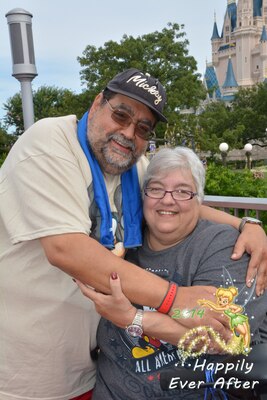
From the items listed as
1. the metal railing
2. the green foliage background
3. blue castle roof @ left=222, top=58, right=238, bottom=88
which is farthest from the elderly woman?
blue castle roof @ left=222, top=58, right=238, bottom=88

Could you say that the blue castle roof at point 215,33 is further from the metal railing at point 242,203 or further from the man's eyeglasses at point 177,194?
the man's eyeglasses at point 177,194

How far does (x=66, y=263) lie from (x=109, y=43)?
33.1 metres

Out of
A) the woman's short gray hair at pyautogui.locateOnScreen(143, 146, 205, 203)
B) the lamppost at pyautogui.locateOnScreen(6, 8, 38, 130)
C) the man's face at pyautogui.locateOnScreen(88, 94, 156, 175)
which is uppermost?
the lamppost at pyautogui.locateOnScreen(6, 8, 38, 130)

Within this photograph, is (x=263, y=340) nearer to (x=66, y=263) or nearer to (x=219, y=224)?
(x=219, y=224)

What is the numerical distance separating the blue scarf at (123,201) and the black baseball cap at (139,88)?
218 millimetres

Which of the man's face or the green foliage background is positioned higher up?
the man's face

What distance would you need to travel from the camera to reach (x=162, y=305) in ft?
5.27

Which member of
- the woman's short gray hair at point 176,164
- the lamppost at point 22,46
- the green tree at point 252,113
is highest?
the green tree at point 252,113

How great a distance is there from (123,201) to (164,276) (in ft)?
1.24

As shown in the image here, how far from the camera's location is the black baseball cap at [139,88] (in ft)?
5.94

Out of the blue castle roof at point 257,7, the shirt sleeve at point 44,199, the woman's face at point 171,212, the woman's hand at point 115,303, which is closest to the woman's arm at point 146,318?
the woman's hand at point 115,303

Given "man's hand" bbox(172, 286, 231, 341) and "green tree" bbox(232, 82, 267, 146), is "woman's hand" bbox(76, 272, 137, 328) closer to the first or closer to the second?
"man's hand" bbox(172, 286, 231, 341)

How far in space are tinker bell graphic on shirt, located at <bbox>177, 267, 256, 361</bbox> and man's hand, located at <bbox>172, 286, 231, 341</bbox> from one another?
1 cm

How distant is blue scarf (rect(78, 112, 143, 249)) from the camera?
1808mm
